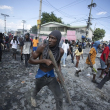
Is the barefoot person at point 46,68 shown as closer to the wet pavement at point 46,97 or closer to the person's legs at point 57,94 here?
the person's legs at point 57,94

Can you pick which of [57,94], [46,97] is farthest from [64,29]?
[57,94]

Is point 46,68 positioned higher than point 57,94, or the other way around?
point 46,68

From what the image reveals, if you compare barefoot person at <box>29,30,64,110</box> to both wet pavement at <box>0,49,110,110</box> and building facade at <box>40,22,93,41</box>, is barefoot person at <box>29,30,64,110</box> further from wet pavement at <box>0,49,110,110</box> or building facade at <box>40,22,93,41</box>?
building facade at <box>40,22,93,41</box>

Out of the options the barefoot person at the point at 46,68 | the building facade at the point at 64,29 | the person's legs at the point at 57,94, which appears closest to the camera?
the barefoot person at the point at 46,68

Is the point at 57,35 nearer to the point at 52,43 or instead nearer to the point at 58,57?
the point at 52,43

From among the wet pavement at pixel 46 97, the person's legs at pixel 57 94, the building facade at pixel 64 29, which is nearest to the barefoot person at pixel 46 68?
the person's legs at pixel 57 94

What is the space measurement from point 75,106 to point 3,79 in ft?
9.48

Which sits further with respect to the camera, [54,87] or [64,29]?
[64,29]

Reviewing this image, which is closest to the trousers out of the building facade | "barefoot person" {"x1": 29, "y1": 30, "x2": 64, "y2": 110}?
"barefoot person" {"x1": 29, "y1": 30, "x2": 64, "y2": 110}

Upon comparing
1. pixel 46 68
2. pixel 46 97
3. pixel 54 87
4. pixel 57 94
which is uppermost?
pixel 46 68

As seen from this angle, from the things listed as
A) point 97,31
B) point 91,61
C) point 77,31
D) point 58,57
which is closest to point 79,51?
point 91,61

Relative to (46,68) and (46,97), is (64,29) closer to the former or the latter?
(46,97)

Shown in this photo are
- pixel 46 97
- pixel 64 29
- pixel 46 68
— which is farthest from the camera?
pixel 64 29

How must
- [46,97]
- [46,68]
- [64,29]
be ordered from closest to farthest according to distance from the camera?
[46,68]
[46,97]
[64,29]
